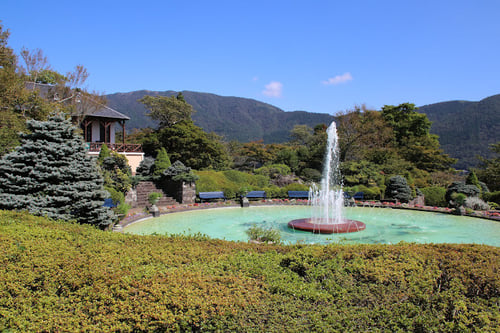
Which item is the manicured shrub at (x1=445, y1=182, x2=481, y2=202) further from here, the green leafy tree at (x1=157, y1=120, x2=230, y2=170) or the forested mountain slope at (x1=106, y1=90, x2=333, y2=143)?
the forested mountain slope at (x1=106, y1=90, x2=333, y2=143)

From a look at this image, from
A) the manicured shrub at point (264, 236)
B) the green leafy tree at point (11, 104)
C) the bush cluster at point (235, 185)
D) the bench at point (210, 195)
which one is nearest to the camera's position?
the manicured shrub at point (264, 236)

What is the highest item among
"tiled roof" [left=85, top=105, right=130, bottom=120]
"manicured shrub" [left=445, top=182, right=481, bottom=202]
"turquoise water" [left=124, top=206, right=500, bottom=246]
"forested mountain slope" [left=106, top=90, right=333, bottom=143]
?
"forested mountain slope" [left=106, top=90, right=333, bottom=143]

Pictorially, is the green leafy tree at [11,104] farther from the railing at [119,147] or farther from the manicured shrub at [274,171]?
the manicured shrub at [274,171]

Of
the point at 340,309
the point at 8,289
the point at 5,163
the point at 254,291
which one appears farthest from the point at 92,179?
the point at 340,309

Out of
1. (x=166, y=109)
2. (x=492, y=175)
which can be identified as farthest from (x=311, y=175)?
(x=166, y=109)

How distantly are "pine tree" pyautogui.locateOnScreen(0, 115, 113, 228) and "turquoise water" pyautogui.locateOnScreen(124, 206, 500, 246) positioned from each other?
2.45 metres

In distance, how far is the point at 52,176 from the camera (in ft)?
29.0

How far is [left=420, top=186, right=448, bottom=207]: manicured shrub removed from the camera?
18.5m

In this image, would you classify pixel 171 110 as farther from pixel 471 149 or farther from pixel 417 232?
pixel 471 149

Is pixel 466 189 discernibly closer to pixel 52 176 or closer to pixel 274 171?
pixel 274 171

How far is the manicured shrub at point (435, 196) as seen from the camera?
60.8 ft

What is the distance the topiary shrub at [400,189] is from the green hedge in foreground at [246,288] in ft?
47.4

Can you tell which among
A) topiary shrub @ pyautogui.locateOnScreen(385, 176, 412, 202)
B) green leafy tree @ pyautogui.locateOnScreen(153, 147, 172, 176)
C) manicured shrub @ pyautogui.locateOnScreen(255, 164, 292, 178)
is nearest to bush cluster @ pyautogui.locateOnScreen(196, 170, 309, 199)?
green leafy tree @ pyautogui.locateOnScreen(153, 147, 172, 176)

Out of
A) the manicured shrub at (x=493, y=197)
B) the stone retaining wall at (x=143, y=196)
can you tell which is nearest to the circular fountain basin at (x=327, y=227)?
the stone retaining wall at (x=143, y=196)
